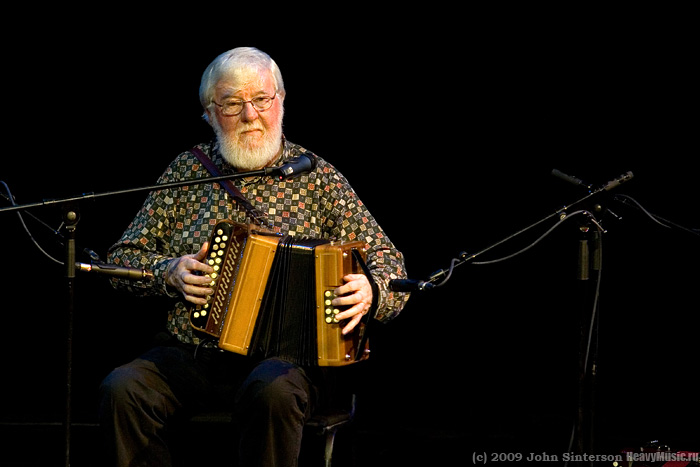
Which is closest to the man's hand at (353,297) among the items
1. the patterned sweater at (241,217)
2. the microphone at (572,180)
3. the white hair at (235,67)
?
the patterned sweater at (241,217)

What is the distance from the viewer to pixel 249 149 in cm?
374

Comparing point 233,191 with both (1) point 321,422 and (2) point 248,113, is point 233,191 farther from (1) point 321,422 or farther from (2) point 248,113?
(1) point 321,422

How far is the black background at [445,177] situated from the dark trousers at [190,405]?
1.03 metres

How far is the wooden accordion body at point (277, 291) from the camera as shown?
126 inches

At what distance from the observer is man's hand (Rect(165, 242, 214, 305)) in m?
3.21

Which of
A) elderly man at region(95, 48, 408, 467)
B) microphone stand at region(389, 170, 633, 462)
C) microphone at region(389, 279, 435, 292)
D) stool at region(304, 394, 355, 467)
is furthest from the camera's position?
stool at region(304, 394, 355, 467)

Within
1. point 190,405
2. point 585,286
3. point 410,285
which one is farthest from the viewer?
point 190,405

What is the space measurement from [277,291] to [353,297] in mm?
303

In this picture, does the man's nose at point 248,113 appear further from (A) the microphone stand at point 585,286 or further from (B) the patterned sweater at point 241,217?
(A) the microphone stand at point 585,286

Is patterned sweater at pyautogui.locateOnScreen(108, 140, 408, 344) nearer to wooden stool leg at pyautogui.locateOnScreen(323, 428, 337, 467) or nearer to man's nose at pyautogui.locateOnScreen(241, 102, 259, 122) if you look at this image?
man's nose at pyautogui.locateOnScreen(241, 102, 259, 122)

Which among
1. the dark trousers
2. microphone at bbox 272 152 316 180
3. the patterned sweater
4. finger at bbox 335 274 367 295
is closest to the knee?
the dark trousers

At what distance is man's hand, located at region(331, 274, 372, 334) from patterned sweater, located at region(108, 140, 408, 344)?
0.40 m

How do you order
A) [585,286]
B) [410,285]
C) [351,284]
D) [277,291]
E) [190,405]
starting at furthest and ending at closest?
[190,405] < [277,291] < [351,284] < [585,286] < [410,285]

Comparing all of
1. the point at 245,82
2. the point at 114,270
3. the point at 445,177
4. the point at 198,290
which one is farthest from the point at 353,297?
the point at 445,177
